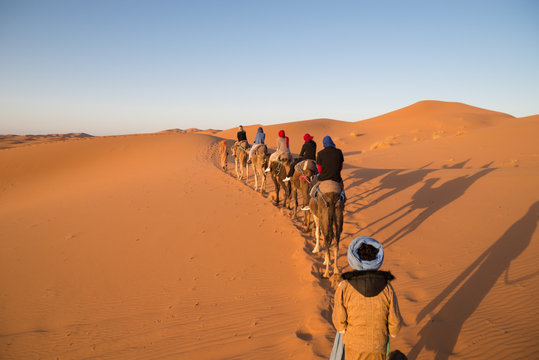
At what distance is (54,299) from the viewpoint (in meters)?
5.74

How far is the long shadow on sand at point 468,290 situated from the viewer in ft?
14.5

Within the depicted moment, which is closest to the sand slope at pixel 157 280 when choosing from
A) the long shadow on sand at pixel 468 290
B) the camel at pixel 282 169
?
the camel at pixel 282 169

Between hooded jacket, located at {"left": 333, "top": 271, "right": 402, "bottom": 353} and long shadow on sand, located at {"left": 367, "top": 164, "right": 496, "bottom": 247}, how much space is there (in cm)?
622

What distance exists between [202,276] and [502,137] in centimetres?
Result: 2452

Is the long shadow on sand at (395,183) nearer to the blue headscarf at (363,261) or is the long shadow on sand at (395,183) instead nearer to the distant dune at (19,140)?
the blue headscarf at (363,261)

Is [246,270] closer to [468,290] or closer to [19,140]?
[468,290]

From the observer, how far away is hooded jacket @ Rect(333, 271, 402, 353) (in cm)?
245

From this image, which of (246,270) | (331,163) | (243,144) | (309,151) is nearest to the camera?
(331,163)

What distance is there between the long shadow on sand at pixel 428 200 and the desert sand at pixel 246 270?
7 centimetres

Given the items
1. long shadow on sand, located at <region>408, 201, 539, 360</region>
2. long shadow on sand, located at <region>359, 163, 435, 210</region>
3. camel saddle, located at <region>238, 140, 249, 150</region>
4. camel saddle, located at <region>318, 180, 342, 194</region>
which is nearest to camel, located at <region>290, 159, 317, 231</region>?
camel saddle, located at <region>318, 180, 342, 194</region>

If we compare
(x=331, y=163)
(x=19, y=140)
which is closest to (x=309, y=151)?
(x=331, y=163)

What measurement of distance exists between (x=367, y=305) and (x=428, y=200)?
10.7 metres

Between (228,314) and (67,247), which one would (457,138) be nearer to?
(228,314)

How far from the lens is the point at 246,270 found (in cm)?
681
